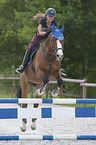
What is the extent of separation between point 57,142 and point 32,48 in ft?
6.88

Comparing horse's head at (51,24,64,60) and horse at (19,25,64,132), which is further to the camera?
horse at (19,25,64,132)

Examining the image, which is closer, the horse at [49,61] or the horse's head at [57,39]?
the horse's head at [57,39]

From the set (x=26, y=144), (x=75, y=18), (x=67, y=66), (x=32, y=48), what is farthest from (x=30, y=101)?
(x=67, y=66)

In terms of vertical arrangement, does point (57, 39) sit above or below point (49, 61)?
above

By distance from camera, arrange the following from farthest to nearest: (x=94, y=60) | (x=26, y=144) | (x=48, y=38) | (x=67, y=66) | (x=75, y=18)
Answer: (x=67, y=66) < (x=94, y=60) < (x=75, y=18) < (x=48, y=38) < (x=26, y=144)

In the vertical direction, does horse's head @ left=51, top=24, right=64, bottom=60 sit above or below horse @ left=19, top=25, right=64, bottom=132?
above

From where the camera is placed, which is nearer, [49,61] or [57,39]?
[57,39]

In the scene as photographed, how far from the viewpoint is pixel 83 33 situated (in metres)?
14.1

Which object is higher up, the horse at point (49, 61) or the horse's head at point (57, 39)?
the horse's head at point (57, 39)

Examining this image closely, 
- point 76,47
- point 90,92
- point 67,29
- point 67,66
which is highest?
point 67,29

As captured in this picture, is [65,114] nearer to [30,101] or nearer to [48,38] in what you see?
[30,101]

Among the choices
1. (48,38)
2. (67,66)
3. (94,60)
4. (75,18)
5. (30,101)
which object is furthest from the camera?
(67,66)

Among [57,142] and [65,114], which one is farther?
[57,142]

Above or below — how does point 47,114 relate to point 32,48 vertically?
below
